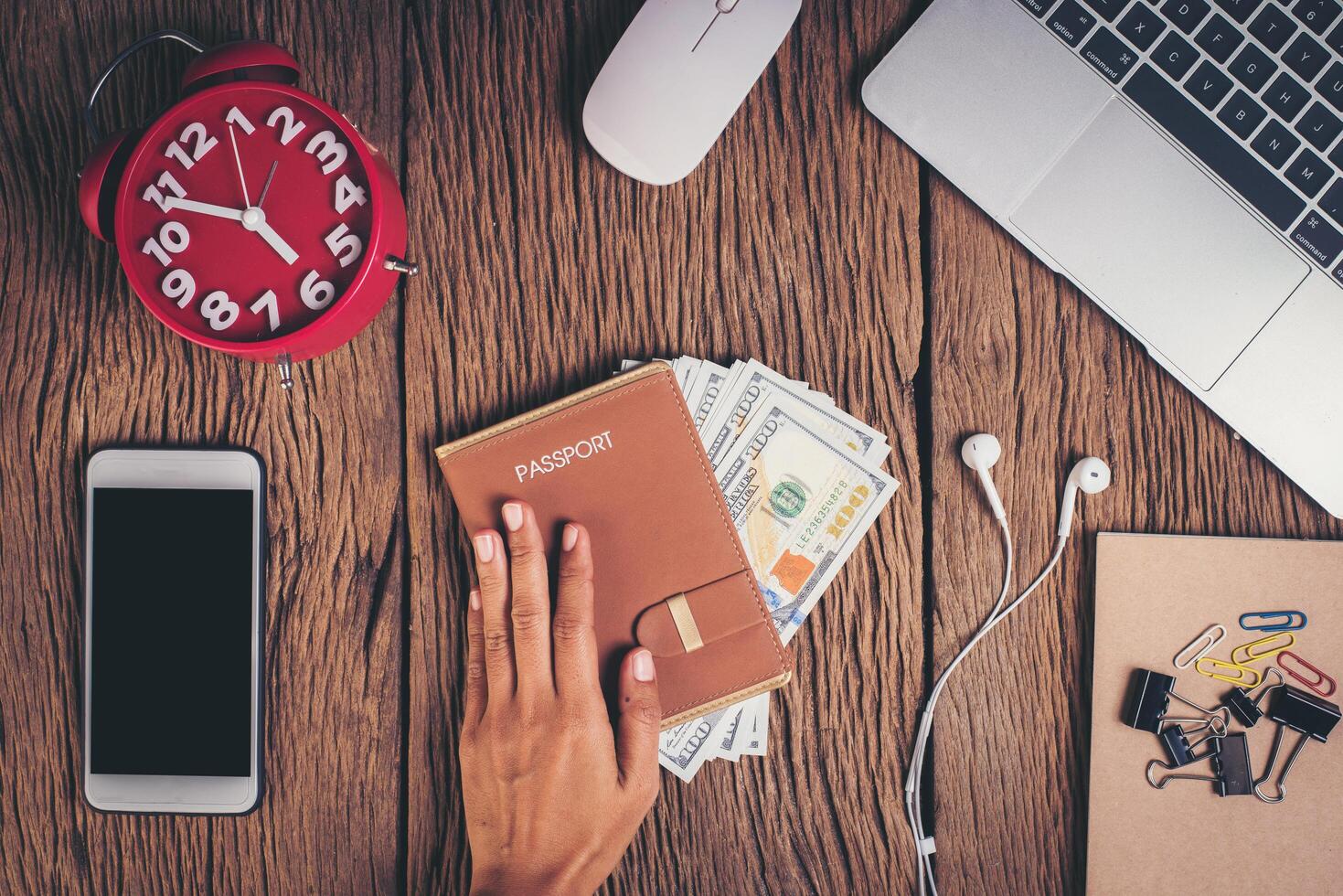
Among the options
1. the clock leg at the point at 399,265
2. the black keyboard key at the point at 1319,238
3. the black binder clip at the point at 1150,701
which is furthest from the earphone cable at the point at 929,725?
the clock leg at the point at 399,265

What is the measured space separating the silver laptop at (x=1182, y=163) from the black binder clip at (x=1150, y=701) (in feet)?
0.78

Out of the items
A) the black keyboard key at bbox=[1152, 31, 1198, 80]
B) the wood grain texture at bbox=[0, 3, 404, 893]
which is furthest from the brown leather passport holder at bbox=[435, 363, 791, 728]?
the black keyboard key at bbox=[1152, 31, 1198, 80]

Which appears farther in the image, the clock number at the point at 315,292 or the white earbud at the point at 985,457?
the white earbud at the point at 985,457

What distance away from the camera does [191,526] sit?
757mm

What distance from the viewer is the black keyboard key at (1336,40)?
725mm

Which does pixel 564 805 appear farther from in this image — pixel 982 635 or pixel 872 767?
pixel 982 635

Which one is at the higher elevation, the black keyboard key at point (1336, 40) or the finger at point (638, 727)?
the black keyboard key at point (1336, 40)

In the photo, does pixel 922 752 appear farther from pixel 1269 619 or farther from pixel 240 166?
pixel 240 166

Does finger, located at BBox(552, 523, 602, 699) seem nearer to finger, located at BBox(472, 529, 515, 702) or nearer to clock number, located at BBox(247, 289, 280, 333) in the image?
finger, located at BBox(472, 529, 515, 702)

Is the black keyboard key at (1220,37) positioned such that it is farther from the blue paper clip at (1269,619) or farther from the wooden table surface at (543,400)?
the blue paper clip at (1269,619)

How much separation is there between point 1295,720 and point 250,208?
1.06m

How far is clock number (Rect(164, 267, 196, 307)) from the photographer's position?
2.10 feet

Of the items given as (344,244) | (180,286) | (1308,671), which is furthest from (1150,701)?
(180,286)

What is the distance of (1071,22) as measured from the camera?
0.73m
